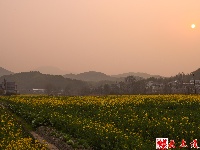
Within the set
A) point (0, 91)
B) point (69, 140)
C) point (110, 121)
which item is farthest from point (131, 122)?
point (0, 91)

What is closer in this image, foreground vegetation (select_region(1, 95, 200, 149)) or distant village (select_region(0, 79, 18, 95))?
foreground vegetation (select_region(1, 95, 200, 149))

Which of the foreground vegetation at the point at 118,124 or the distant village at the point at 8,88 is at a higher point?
the distant village at the point at 8,88

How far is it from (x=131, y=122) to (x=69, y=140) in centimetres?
634

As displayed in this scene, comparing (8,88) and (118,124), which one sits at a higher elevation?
(8,88)

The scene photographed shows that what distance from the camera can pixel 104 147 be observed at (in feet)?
61.6

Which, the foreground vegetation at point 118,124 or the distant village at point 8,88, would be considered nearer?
the foreground vegetation at point 118,124

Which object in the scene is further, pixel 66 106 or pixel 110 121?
pixel 66 106

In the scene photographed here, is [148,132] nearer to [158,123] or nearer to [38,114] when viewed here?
[158,123]

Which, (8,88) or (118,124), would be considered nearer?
(118,124)

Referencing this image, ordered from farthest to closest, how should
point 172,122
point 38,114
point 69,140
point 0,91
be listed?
1. point 0,91
2. point 38,114
3. point 172,122
4. point 69,140

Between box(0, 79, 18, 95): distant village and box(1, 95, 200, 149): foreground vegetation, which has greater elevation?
box(0, 79, 18, 95): distant village

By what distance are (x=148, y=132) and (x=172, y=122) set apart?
274 centimetres

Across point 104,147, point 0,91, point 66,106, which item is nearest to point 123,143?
point 104,147

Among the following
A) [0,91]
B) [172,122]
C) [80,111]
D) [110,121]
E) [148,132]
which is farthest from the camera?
[0,91]
